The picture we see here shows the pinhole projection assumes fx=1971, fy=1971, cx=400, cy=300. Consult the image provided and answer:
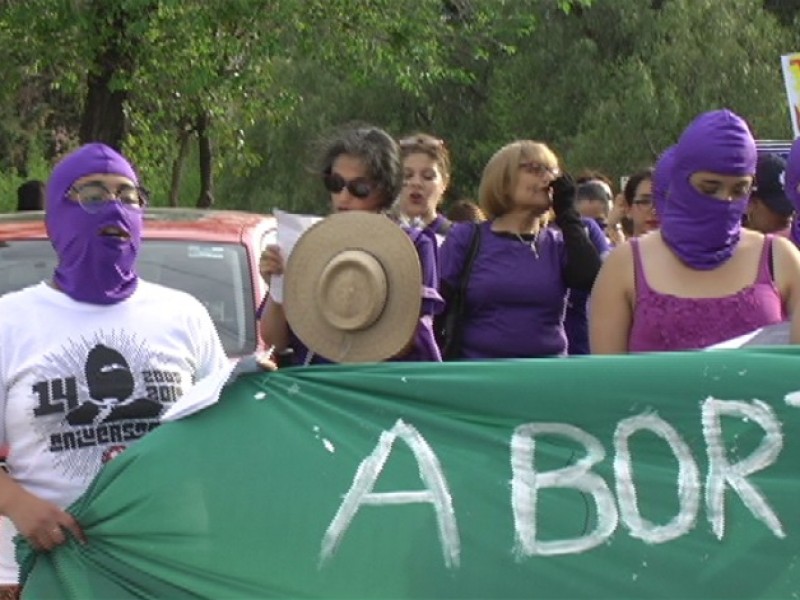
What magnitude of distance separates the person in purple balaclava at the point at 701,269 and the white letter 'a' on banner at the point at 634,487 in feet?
2.05

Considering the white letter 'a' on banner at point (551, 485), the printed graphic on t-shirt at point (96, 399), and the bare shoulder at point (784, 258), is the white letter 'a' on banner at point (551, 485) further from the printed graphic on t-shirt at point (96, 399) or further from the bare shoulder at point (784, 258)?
the bare shoulder at point (784, 258)

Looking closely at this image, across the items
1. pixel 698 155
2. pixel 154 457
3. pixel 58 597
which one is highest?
pixel 698 155

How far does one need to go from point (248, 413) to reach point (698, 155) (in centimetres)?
135

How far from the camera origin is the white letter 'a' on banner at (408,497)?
13.8 feet

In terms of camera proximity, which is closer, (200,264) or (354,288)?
(354,288)

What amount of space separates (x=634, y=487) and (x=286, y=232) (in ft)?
4.36

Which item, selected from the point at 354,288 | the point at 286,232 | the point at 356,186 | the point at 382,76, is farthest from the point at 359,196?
the point at 382,76

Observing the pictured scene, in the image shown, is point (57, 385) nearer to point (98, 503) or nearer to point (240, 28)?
point (98, 503)

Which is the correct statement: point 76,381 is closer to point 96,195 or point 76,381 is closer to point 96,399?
point 96,399

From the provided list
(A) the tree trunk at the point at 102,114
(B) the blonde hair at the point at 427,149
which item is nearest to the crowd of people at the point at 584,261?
(B) the blonde hair at the point at 427,149

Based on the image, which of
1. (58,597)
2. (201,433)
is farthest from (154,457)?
(58,597)

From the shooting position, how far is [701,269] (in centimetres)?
494

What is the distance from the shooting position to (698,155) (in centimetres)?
489

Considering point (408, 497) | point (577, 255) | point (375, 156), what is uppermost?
point (375, 156)
